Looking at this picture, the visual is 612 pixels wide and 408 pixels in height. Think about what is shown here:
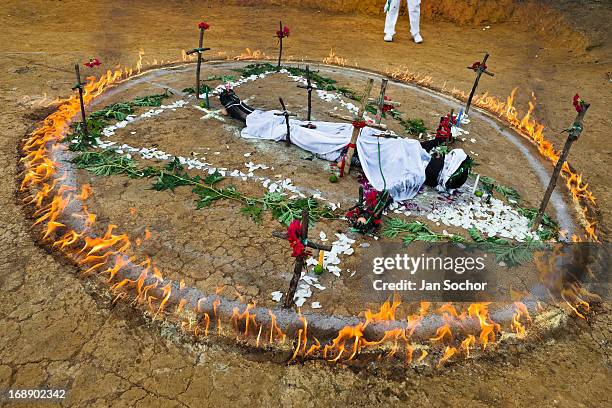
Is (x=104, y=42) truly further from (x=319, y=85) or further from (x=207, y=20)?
(x=319, y=85)

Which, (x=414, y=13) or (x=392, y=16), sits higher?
(x=414, y=13)

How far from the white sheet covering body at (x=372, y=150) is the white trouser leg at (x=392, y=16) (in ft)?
41.4

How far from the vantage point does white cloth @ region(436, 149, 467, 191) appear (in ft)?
29.3

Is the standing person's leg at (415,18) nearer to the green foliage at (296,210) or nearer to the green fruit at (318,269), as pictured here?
the green foliage at (296,210)

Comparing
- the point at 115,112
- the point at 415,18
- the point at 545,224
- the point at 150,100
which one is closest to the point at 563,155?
the point at 545,224

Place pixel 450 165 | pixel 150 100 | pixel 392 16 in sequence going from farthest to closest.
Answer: pixel 392 16
pixel 150 100
pixel 450 165

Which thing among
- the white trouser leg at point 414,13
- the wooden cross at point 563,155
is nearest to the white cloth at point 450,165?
the wooden cross at point 563,155

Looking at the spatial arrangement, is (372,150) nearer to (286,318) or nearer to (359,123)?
(359,123)

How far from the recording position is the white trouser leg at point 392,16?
65.9 feet

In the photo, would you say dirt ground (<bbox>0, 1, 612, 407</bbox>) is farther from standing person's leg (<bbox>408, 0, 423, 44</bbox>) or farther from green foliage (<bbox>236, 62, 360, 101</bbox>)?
standing person's leg (<bbox>408, 0, 423, 44</bbox>)

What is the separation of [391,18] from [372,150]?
13.8m

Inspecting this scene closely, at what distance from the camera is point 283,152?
10.3 meters

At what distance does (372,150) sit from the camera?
9305 mm

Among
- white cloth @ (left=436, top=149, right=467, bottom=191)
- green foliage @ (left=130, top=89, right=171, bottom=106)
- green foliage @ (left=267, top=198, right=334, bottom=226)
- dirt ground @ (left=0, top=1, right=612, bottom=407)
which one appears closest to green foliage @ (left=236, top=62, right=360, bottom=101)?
green foliage @ (left=130, top=89, right=171, bottom=106)
